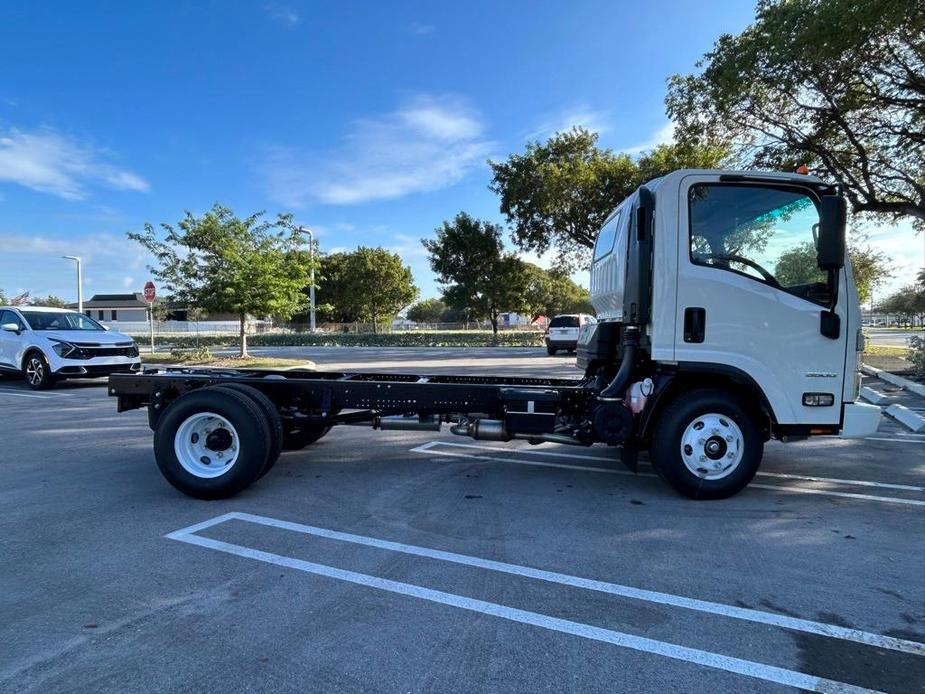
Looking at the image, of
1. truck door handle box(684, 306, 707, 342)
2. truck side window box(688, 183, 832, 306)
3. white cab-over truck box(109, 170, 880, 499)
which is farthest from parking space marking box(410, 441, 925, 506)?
truck side window box(688, 183, 832, 306)

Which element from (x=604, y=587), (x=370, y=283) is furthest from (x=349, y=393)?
(x=370, y=283)

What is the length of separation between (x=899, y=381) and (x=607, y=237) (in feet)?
36.9

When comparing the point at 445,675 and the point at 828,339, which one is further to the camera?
the point at 828,339

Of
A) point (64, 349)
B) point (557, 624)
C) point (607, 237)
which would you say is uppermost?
point (607, 237)

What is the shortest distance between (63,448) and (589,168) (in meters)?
21.2

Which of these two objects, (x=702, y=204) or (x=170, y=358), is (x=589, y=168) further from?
(x=702, y=204)

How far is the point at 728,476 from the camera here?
16.6ft

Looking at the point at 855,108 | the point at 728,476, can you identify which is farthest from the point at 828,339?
the point at 855,108

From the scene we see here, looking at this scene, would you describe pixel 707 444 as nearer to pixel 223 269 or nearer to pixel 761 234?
pixel 761 234

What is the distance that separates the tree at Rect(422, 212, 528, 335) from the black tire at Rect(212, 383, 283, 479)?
28006 mm

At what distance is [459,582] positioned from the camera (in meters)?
3.58

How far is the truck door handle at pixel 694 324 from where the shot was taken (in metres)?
4.89

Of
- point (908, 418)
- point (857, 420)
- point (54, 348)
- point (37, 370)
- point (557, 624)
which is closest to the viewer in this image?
point (557, 624)

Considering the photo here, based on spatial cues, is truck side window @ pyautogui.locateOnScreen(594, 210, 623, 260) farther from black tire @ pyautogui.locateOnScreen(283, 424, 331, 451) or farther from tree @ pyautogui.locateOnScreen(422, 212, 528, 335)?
tree @ pyautogui.locateOnScreen(422, 212, 528, 335)
